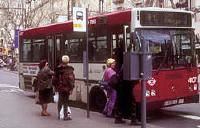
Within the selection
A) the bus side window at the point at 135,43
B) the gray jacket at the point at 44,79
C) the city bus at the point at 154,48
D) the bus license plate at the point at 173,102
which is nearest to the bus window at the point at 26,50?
→ the city bus at the point at 154,48

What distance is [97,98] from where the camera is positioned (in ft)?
55.5

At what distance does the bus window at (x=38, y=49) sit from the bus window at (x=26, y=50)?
595 mm

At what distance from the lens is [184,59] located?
1528cm

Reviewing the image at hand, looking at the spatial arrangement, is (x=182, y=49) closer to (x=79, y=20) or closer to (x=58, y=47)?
(x=79, y=20)

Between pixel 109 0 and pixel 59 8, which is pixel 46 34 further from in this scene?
pixel 59 8

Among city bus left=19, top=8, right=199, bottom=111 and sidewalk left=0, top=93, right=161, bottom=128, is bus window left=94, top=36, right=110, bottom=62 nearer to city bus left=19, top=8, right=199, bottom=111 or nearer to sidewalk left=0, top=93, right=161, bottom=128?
city bus left=19, top=8, right=199, bottom=111

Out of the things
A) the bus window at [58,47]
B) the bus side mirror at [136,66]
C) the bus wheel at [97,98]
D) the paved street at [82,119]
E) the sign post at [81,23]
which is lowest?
the paved street at [82,119]

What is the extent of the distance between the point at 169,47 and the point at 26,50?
9.90m

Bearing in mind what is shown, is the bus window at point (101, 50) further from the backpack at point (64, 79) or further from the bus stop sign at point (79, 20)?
the backpack at point (64, 79)

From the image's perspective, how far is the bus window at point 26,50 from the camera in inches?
906

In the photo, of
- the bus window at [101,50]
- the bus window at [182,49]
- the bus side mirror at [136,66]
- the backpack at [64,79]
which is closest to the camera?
the bus side mirror at [136,66]

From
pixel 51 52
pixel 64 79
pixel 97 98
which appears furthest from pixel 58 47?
pixel 64 79

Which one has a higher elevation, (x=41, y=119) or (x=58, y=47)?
(x=58, y=47)

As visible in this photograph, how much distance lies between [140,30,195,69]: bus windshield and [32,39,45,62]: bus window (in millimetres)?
7303
